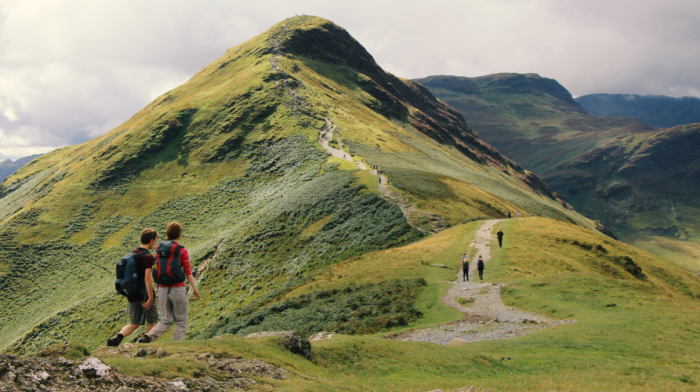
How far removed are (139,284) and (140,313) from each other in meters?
0.89

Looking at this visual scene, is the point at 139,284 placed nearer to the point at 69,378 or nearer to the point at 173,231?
the point at 173,231

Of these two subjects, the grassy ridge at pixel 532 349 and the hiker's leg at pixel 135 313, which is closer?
the hiker's leg at pixel 135 313

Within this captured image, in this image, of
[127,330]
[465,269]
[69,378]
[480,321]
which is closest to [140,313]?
[127,330]

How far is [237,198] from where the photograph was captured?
76.2 metres

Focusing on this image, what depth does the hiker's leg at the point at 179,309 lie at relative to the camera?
1061 cm

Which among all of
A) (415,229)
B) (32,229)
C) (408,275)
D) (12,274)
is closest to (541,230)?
(415,229)

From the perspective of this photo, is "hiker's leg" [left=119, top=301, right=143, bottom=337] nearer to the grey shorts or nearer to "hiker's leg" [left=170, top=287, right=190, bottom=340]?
the grey shorts

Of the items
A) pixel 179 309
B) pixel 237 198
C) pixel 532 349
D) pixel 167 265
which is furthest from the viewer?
pixel 237 198

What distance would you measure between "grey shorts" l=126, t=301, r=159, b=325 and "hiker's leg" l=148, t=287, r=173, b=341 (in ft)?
0.86

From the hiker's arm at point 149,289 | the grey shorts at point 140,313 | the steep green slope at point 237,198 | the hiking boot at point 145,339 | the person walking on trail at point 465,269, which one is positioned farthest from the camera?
the steep green slope at point 237,198

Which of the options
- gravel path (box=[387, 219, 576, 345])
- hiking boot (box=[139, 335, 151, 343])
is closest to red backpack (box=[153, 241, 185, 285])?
hiking boot (box=[139, 335, 151, 343])

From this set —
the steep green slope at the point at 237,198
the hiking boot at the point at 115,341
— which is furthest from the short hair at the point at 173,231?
the steep green slope at the point at 237,198

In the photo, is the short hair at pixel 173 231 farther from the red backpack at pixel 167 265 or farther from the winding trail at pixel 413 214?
the winding trail at pixel 413 214

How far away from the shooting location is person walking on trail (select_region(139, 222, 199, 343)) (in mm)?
10367
